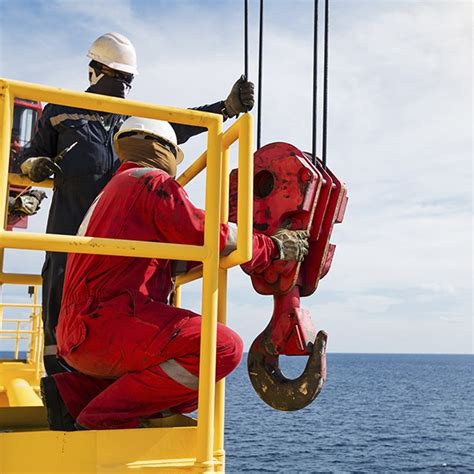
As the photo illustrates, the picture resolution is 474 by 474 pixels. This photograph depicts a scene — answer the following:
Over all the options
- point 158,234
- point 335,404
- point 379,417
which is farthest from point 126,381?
point 335,404

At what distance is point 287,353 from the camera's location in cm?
334

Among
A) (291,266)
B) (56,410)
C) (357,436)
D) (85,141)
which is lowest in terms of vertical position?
(357,436)

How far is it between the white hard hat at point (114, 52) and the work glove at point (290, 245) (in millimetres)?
1396

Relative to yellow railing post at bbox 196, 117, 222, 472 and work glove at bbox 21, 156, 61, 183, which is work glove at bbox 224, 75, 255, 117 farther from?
yellow railing post at bbox 196, 117, 222, 472

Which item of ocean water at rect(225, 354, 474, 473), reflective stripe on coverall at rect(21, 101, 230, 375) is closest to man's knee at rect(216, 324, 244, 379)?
reflective stripe on coverall at rect(21, 101, 230, 375)

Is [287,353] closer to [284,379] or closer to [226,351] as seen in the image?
[284,379]

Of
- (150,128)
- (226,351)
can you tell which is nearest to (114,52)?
(150,128)

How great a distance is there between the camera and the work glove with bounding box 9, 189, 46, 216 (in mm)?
4227

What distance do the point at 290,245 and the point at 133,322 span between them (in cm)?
87

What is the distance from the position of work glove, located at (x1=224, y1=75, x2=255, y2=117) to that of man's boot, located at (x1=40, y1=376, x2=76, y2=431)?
1830 mm

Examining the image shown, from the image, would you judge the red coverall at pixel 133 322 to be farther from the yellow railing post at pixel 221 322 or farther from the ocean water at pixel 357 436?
the ocean water at pixel 357 436

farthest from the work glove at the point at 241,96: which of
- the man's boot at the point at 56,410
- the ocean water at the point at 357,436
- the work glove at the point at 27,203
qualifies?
the ocean water at the point at 357,436

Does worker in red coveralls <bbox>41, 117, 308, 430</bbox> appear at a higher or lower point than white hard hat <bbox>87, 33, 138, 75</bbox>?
lower

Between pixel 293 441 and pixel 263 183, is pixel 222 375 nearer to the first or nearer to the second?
pixel 263 183
